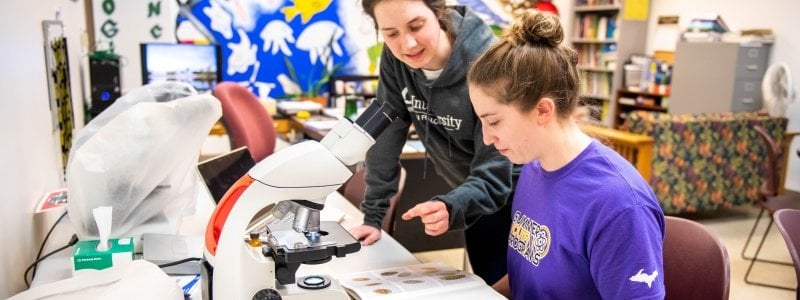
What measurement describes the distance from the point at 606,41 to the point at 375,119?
5.82 metres

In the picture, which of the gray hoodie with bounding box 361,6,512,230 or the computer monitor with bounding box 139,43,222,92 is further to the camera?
the computer monitor with bounding box 139,43,222,92

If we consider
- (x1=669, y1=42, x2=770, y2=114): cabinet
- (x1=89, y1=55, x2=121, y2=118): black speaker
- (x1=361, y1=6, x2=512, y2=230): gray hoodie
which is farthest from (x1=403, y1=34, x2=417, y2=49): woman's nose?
(x1=669, y1=42, x2=770, y2=114): cabinet

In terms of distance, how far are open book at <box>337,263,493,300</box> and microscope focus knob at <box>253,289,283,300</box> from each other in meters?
0.18

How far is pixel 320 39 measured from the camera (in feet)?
17.1

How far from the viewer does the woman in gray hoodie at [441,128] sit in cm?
134

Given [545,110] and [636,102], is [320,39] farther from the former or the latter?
[545,110]

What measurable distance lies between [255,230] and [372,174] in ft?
2.10

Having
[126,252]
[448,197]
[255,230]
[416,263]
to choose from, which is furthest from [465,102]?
[126,252]

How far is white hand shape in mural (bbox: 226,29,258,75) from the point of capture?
5.02 meters

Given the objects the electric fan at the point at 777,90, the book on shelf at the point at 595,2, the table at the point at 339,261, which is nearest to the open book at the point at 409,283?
the table at the point at 339,261

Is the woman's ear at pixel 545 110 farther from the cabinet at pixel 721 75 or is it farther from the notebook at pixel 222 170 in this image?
the cabinet at pixel 721 75

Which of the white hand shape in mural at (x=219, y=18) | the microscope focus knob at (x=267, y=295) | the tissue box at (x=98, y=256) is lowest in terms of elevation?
the tissue box at (x=98, y=256)

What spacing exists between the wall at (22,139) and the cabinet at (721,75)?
498 cm

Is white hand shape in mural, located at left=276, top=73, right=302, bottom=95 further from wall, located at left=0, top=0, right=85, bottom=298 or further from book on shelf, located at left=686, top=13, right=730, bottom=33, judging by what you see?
book on shelf, located at left=686, top=13, right=730, bottom=33
